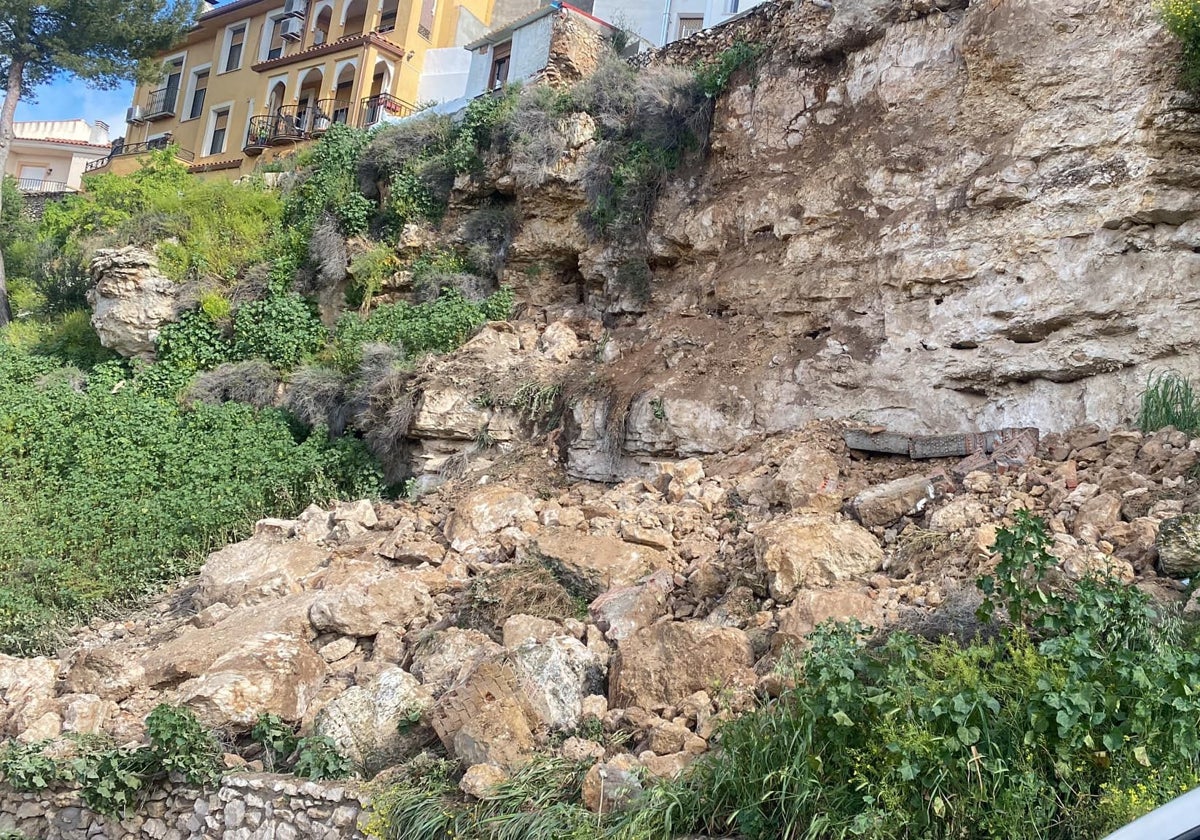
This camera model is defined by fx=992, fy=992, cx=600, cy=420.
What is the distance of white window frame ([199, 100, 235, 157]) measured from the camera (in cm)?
2634

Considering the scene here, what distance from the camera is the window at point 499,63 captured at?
17297 mm

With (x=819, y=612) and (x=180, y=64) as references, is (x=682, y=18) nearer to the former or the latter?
(x=180, y=64)

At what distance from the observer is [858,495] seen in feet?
21.9

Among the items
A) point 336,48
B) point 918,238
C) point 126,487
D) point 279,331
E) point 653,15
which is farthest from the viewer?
point 336,48

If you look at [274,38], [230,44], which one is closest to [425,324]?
[274,38]

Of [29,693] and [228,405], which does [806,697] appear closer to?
[29,693]

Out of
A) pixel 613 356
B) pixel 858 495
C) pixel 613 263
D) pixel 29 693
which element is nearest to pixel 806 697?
pixel 858 495

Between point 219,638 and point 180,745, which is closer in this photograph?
point 180,745

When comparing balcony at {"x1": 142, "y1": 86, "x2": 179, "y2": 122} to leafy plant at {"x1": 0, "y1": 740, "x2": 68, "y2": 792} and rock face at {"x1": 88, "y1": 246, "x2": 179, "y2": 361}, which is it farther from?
leafy plant at {"x1": 0, "y1": 740, "x2": 68, "y2": 792}

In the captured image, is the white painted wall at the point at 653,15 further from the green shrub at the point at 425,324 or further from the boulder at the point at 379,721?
the boulder at the point at 379,721

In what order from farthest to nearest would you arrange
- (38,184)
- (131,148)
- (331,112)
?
(38,184) → (131,148) → (331,112)

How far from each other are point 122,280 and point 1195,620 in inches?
521

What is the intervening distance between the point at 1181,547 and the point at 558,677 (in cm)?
309

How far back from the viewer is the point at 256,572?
7.85m
